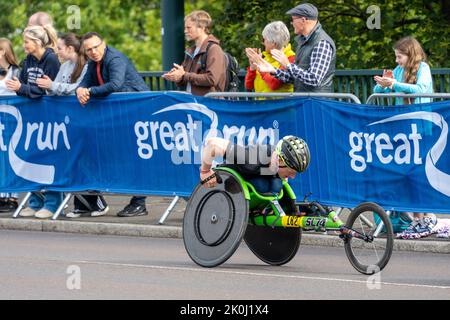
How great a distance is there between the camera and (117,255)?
531 inches

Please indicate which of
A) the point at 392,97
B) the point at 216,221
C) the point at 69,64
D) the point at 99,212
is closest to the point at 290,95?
the point at 392,97

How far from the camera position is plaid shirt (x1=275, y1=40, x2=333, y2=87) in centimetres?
1480

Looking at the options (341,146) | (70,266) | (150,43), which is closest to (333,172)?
(341,146)

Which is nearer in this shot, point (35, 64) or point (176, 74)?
point (176, 74)

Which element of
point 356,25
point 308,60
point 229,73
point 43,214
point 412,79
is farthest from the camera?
point 356,25

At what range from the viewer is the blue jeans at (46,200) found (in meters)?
16.9

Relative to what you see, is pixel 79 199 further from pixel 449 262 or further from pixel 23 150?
pixel 449 262

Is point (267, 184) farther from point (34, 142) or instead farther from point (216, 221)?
point (34, 142)

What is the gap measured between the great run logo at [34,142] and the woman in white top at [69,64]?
1.36 ft

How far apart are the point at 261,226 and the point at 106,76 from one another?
422 centimetres

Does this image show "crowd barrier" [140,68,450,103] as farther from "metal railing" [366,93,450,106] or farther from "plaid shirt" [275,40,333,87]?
"plaid shirt" [275,40,333,87]

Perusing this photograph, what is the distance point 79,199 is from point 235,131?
2.54 m

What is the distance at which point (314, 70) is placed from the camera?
1486 centimetres

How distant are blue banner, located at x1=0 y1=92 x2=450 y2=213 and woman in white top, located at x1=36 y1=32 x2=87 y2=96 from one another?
0.66 feet
